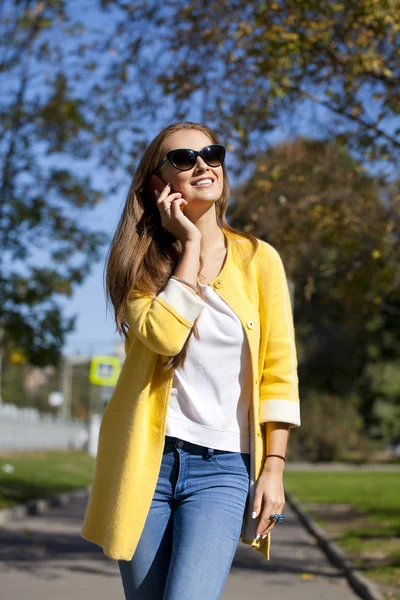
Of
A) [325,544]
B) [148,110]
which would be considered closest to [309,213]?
[148,110]

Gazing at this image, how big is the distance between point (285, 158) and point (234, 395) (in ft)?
25.0

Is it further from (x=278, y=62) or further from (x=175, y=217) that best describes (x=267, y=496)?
(x=278, y=62)

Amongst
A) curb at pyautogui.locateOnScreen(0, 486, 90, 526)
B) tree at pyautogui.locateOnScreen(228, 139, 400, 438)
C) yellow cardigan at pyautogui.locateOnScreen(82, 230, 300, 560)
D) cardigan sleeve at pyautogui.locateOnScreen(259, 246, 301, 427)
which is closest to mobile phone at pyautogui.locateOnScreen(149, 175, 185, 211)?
yellow cardigan at pyautogui.locateOnScreen(82, 230, 300, 560)

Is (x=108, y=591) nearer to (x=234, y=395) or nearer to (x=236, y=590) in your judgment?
(x=236, y=590)

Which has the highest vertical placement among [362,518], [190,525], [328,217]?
[328,217]

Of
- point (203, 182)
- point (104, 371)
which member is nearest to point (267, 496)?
point (203, 182)

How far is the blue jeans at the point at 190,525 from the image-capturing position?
3044mm

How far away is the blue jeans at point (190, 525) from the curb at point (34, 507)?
40.2 feet

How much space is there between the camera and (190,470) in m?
3.16

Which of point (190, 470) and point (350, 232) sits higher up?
point (350, 232)

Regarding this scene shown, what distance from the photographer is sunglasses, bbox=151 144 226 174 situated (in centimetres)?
340

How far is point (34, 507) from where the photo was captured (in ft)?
58.0

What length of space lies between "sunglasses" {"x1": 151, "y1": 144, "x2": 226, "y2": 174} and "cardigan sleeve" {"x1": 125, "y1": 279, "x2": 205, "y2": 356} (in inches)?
17.2

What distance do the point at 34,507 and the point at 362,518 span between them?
567 cm
